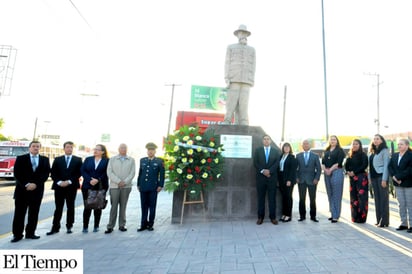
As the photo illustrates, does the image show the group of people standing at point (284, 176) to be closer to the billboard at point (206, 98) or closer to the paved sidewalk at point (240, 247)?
the paved sidewalk at point (240, 247)

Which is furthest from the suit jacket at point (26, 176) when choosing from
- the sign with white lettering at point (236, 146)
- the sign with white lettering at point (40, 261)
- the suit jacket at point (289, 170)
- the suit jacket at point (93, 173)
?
the suit jacket at point (289, 170)

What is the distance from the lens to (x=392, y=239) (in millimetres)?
4199

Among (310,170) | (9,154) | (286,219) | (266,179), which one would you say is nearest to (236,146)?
(266,179)

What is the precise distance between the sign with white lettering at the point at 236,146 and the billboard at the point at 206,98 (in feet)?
50.8

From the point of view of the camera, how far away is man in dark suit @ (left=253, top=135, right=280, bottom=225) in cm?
540

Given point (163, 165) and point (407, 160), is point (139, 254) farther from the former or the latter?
point (407, 160)

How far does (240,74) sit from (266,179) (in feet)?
8.67

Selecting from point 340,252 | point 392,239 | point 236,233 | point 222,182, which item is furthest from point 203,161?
point 392,239

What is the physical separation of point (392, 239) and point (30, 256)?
5.47 metres

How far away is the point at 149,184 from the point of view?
5.03 metres

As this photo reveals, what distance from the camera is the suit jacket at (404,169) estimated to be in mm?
4764

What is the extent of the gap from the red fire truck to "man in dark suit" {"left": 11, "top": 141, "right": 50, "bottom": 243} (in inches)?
433

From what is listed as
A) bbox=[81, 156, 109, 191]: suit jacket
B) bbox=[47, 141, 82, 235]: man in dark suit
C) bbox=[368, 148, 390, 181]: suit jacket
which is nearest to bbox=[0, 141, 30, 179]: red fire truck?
bbox=[47, 141, 82, 235]: man in dark suit

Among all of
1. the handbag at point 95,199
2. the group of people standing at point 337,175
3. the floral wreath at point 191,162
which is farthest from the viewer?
the floral wreath at point 191,162
